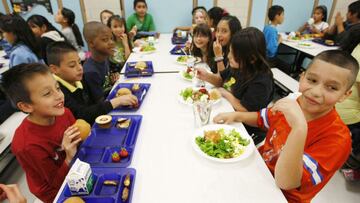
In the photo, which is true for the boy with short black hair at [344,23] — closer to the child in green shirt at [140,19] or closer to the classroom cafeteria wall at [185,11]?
the classroom cafeteria wall at [185,11]

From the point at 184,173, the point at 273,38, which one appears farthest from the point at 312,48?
the point at 184,173

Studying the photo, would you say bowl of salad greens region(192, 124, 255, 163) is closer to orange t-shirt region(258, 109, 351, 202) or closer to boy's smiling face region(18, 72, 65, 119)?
orange t-shirt region(258, 109, 351, 202)

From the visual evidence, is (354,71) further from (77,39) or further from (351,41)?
(77,39)

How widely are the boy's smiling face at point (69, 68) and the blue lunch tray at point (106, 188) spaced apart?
2.71ft

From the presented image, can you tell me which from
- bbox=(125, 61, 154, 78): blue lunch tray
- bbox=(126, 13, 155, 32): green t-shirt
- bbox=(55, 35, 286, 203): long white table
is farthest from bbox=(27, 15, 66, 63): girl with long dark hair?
bbox=(55, 35, 286, 203): long white table

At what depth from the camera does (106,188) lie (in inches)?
35.9

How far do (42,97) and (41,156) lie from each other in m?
0.29

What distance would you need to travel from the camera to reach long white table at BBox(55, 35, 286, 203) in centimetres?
87

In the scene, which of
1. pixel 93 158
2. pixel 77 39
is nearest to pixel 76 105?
pixel 93 158

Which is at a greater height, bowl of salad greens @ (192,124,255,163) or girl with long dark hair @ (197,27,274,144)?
girl with long dark hair @ (197,27,274,144)

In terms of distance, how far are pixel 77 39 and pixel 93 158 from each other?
3245 mm

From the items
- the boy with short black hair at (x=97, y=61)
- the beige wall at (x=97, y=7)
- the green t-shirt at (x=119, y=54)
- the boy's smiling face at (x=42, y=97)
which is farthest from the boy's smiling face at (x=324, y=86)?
the beige wall at (x=97, y=7)

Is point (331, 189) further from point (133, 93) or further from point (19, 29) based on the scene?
point (19, 29)

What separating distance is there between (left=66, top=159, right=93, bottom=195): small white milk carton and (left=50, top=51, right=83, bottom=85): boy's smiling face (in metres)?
0.87
